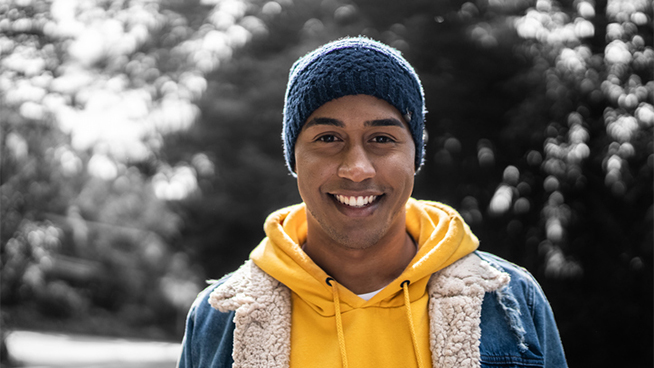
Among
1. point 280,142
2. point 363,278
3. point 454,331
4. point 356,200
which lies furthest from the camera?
point 280,142

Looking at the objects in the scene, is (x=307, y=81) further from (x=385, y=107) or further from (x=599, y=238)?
(x=599, y=238)

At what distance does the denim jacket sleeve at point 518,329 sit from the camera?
1441 millimetres

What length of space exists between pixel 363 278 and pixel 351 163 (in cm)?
39

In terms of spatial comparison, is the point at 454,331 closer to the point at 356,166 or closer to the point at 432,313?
the point at 432,313

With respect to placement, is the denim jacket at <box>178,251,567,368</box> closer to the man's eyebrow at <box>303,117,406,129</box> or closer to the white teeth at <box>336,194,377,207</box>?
the white teeth at <box>336,194,377,207</box>

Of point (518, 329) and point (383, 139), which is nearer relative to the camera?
point (518, 329)

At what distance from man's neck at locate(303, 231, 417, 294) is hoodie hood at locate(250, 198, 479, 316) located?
8 centimetres

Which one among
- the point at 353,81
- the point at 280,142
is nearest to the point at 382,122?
the point at 353,81

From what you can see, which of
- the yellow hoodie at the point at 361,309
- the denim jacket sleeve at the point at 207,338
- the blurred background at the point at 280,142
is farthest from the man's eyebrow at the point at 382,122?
the blurred background at the point at 280,142

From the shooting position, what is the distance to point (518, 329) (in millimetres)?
1465

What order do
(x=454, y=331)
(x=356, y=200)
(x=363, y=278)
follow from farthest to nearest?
(x=363, y=278) < (x=356, y=200) < (x=454, y=331)

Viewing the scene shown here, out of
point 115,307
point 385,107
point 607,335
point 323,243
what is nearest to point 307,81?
point 385,107

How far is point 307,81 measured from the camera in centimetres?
161

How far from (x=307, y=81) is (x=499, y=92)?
2023 mm
